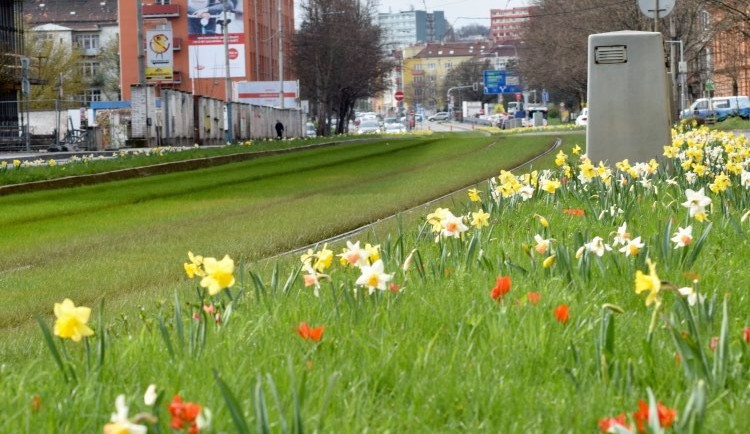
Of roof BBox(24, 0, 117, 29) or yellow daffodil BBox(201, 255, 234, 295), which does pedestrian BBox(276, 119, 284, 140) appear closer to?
yellow daffodil BBox(201, 255, 234, 295)

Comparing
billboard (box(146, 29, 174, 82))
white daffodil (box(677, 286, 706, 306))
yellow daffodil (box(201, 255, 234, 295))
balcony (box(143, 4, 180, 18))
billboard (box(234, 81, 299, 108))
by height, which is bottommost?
white daffodil (box(677, 286, 706, 306))

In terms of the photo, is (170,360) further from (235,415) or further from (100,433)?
(235,415)

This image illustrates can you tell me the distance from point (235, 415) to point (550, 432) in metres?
0.76

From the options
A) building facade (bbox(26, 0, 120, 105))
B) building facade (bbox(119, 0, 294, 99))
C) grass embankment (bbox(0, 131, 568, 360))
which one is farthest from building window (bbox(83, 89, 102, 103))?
grass embankment (bbox(0, 131, 568, 360))

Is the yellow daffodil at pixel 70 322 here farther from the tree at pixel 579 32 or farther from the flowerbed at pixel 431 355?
the tree at pixel 579 32

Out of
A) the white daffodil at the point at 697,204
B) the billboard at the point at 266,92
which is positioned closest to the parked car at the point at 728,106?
the billboard at the point at 266,92

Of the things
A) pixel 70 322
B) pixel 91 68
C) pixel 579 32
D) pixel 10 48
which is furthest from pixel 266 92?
pixel 70 322

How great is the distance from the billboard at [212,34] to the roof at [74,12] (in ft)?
139

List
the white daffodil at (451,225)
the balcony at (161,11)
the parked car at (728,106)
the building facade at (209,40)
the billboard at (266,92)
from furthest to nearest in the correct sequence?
the balcony at (161,11), the building facade at (209,40), the billboard at (266,92), the parked car at (728,106), the white daffodil at (451,225)

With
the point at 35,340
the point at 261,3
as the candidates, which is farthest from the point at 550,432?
the point at 261,3

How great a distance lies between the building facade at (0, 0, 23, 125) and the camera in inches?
2773

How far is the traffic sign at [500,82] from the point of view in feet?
481

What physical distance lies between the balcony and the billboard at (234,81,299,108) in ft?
63.7

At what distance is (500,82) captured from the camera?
147 metres
